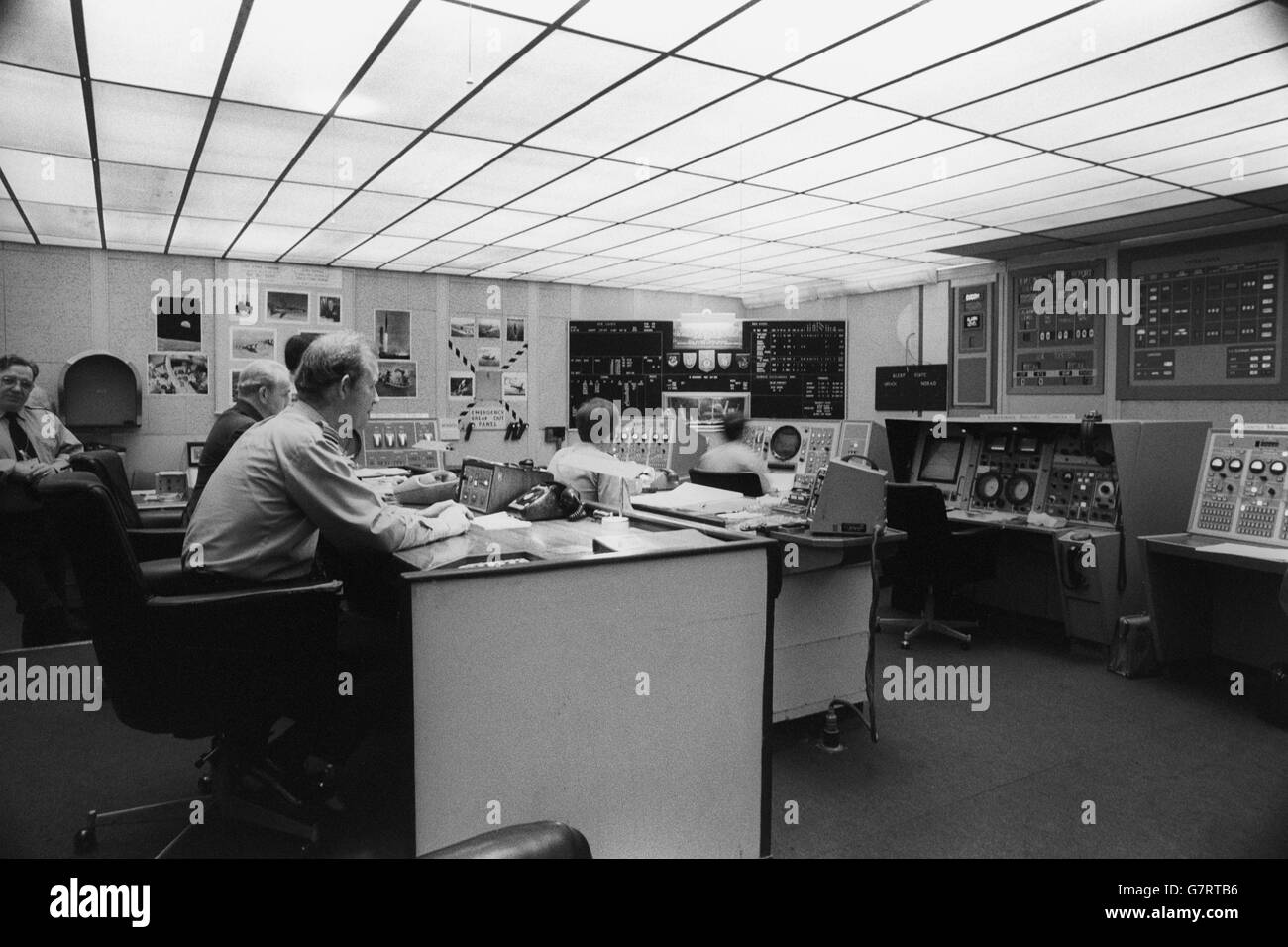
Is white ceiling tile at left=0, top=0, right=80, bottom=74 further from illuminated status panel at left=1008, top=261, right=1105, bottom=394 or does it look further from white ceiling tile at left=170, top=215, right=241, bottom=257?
illuminated status panel at left=1008, top=261, right=1105, bottom=394

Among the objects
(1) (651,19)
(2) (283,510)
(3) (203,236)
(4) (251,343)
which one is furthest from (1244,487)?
(4) (251,343)

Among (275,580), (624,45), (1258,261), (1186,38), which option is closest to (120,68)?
(624,45)

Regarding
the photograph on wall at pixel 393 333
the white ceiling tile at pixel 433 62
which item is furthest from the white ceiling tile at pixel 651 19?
the photograph on wall at pixel 393 333

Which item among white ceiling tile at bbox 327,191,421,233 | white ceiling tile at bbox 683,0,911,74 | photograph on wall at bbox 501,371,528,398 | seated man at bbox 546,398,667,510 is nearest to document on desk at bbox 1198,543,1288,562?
seated man at bbox 546,398,667,510

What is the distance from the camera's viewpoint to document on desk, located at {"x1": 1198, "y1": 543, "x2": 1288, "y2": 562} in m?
3.87

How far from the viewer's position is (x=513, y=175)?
4.87 metres

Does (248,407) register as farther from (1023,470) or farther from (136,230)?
(1023,470)

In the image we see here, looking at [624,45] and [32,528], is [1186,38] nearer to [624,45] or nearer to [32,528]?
[624,45]

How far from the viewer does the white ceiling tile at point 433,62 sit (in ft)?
9.77

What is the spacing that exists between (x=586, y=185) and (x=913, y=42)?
2353 millimetres

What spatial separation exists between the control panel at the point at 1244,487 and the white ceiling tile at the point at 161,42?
196 inches

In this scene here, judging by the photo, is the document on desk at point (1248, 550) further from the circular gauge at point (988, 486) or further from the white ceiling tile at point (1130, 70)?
the white ceiling tile at point (1130, 70)

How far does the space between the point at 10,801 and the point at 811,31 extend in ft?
13.2
